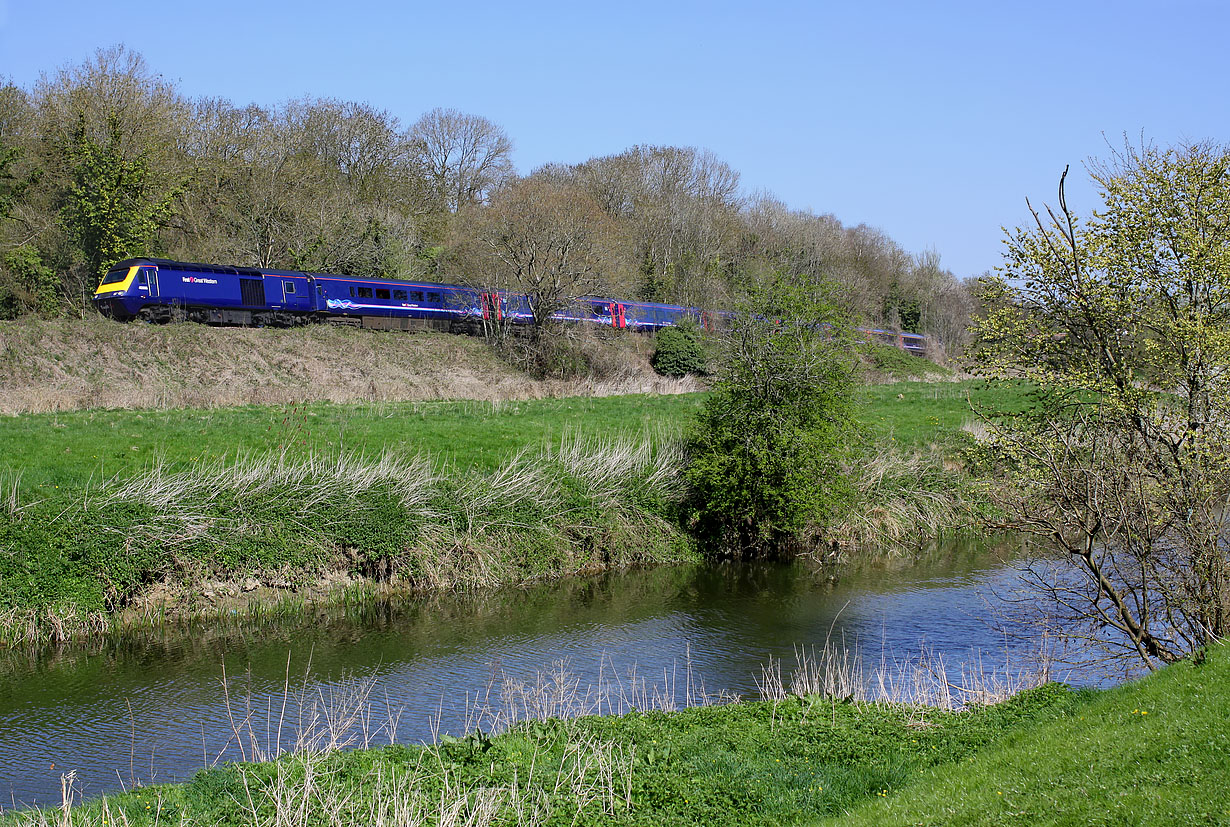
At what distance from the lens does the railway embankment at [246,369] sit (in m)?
31.2

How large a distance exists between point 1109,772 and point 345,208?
48.5m

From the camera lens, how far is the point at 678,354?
47906 mm

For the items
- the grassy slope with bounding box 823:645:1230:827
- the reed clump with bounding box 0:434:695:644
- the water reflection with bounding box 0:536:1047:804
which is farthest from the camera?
the reed clump with bounding box 0:434:695:644

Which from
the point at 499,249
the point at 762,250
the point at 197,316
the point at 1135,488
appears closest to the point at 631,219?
the point at 762,250

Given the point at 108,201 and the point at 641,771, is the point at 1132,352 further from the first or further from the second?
the point at 108,201

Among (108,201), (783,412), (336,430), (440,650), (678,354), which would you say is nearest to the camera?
(440,650)

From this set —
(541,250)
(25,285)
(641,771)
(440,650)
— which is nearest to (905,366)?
(541,250)

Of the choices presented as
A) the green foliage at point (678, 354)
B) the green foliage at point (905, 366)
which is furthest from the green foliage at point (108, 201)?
the green foliage at point (905, 366)

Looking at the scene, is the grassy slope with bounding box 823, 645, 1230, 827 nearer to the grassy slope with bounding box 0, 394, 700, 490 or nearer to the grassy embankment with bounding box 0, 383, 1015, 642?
the grassy embankment with bounding box 0, 383, 1015, 642

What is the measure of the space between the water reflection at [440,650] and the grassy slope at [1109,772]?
17.2 ft

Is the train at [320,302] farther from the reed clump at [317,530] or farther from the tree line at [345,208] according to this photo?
the reed clump at [317,530]

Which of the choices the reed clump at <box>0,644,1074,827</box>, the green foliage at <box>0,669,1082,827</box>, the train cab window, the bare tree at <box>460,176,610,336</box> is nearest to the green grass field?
the reed clump at <box>0,644,1074,827</box>

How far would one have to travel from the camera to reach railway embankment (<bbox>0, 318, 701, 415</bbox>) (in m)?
31.2

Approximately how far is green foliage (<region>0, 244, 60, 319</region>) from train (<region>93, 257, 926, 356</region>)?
5.43 feet
